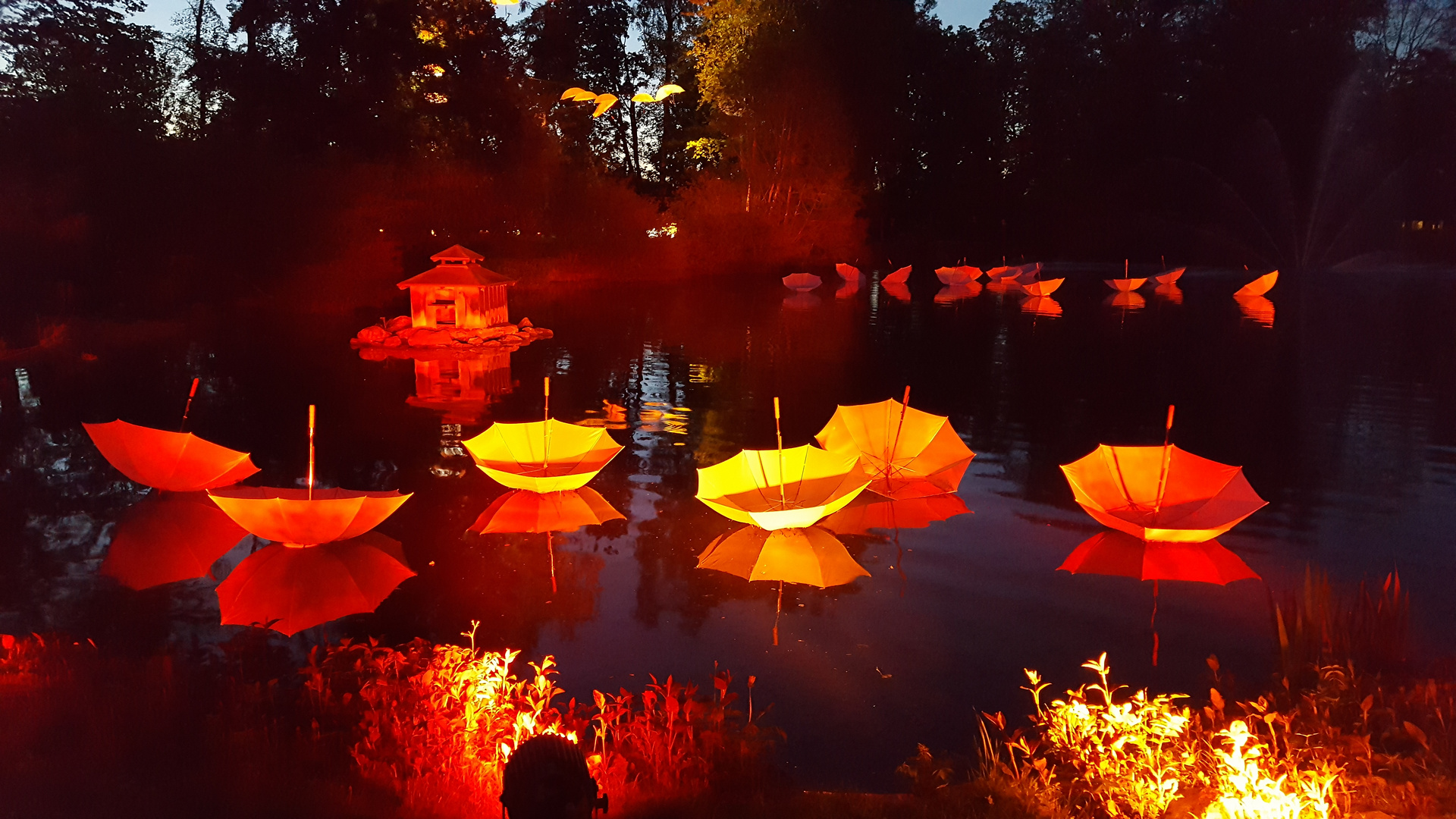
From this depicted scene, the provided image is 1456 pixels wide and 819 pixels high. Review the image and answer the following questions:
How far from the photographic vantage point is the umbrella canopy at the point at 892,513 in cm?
1196

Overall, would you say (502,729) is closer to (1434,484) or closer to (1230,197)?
(1434,484)

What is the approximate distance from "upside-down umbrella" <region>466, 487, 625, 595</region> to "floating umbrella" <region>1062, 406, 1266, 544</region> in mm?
5202

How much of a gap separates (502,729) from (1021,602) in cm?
538

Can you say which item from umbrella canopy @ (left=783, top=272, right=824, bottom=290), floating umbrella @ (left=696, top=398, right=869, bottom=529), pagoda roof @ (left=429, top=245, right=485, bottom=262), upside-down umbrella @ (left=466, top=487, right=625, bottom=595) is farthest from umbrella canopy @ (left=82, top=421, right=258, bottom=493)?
umbrella canopy @ (left=783, top=272, right=824, bottom=290)

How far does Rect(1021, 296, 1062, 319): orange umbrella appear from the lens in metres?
36.4

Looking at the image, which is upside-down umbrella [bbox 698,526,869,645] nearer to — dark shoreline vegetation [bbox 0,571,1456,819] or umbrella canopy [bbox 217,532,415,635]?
dark shoreline vegetation [bbox 0,571,1456,819]

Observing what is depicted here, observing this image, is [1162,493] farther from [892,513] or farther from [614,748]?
[614,748]

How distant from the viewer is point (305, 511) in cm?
985

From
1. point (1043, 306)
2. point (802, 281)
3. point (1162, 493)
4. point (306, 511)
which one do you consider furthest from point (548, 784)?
point (802, 281)

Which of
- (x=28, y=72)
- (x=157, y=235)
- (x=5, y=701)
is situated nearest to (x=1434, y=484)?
(x=5, y=701)

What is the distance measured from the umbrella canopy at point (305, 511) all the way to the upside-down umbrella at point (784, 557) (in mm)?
3230

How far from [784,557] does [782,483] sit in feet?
2.49

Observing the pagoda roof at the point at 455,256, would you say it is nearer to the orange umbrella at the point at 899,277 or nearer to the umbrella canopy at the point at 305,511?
the umbrella canopy at the point at 305,511

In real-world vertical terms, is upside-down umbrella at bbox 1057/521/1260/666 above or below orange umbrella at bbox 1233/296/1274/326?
below
